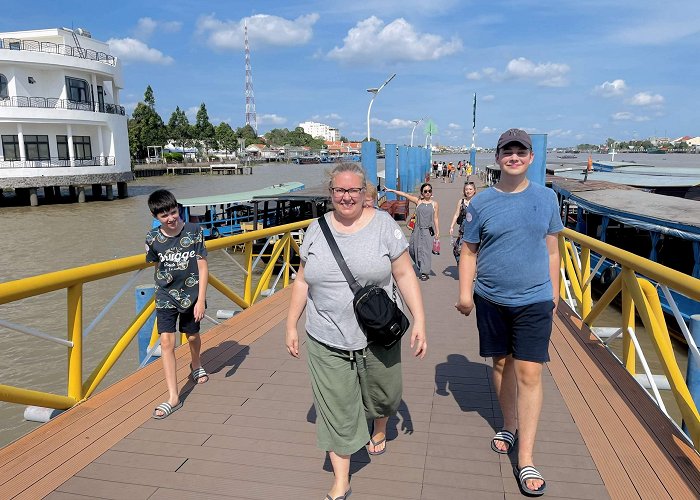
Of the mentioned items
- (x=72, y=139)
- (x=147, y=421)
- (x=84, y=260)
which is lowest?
(x=84, y=260)

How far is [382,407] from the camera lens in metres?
2.59

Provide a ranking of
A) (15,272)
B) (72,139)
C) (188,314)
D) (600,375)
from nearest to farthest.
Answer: (188,314), (600,375), (15,272), (72,139)

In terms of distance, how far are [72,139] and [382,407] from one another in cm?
3786

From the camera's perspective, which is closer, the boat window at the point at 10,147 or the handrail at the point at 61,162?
the handrail at the point at 61,162

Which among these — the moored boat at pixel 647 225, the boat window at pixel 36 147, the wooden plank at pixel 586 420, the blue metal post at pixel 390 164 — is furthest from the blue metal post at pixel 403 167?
the wooden plank at pixel 586 420

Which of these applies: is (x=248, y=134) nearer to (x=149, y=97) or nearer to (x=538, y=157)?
(x=149, y=97)

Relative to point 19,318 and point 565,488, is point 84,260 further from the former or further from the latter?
point 565,488

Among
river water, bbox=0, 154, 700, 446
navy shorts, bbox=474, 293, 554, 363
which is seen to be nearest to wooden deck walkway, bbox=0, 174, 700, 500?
navy shorts, bbox=474, 293, 554, 363

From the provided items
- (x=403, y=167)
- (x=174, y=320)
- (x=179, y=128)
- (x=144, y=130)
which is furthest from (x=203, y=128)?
(x=174, y=320)

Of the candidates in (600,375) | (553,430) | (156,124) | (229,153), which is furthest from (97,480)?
(229,153)

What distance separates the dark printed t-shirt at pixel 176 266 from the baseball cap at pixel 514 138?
219 cm

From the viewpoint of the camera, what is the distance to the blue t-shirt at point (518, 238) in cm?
249

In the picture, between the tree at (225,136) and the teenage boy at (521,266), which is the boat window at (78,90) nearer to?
the teenage boy at (521,266)

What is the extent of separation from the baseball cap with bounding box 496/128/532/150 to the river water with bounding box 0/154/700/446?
921mm
